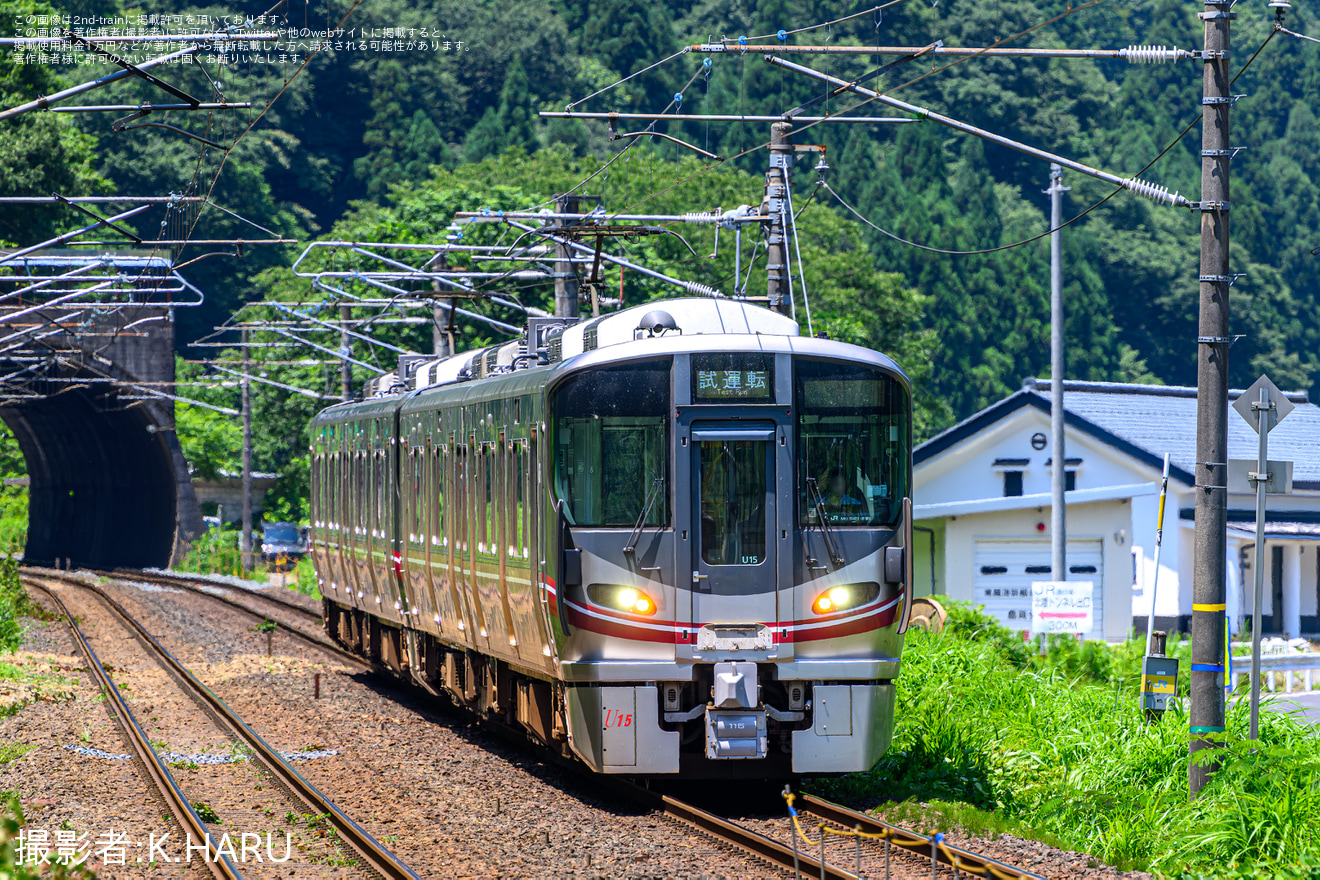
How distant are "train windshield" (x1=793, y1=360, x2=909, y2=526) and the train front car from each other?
0.5 inches

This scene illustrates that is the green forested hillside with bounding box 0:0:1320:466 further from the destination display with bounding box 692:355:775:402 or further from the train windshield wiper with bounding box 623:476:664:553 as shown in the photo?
the train windshield wiper with bounding box 623:476:664:553

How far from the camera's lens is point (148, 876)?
10805 millimetres

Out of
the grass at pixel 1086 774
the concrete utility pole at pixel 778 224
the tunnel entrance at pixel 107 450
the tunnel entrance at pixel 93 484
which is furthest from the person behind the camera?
the tunnel entrance at pixel 93 484

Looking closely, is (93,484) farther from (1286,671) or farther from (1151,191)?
(1151,191)

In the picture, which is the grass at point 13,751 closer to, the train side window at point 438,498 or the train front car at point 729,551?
the train side window at point 438,498

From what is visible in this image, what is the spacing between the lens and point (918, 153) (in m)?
86.4

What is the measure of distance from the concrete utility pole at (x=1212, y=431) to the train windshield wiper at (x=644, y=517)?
356 cm

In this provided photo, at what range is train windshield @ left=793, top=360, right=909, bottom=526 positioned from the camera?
12.6 metres

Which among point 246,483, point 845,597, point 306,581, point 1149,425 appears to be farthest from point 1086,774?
point 246,483

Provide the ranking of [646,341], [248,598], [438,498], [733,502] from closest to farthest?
[733,502]
[646,341]
[438,498]
[248,598]

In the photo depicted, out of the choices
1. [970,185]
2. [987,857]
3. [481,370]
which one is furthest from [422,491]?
[970,185]

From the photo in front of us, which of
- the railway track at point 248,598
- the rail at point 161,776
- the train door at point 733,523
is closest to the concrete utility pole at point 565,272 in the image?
the railway track at point 248,598

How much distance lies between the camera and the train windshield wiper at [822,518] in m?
12.4

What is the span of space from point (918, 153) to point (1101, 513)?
178ft
